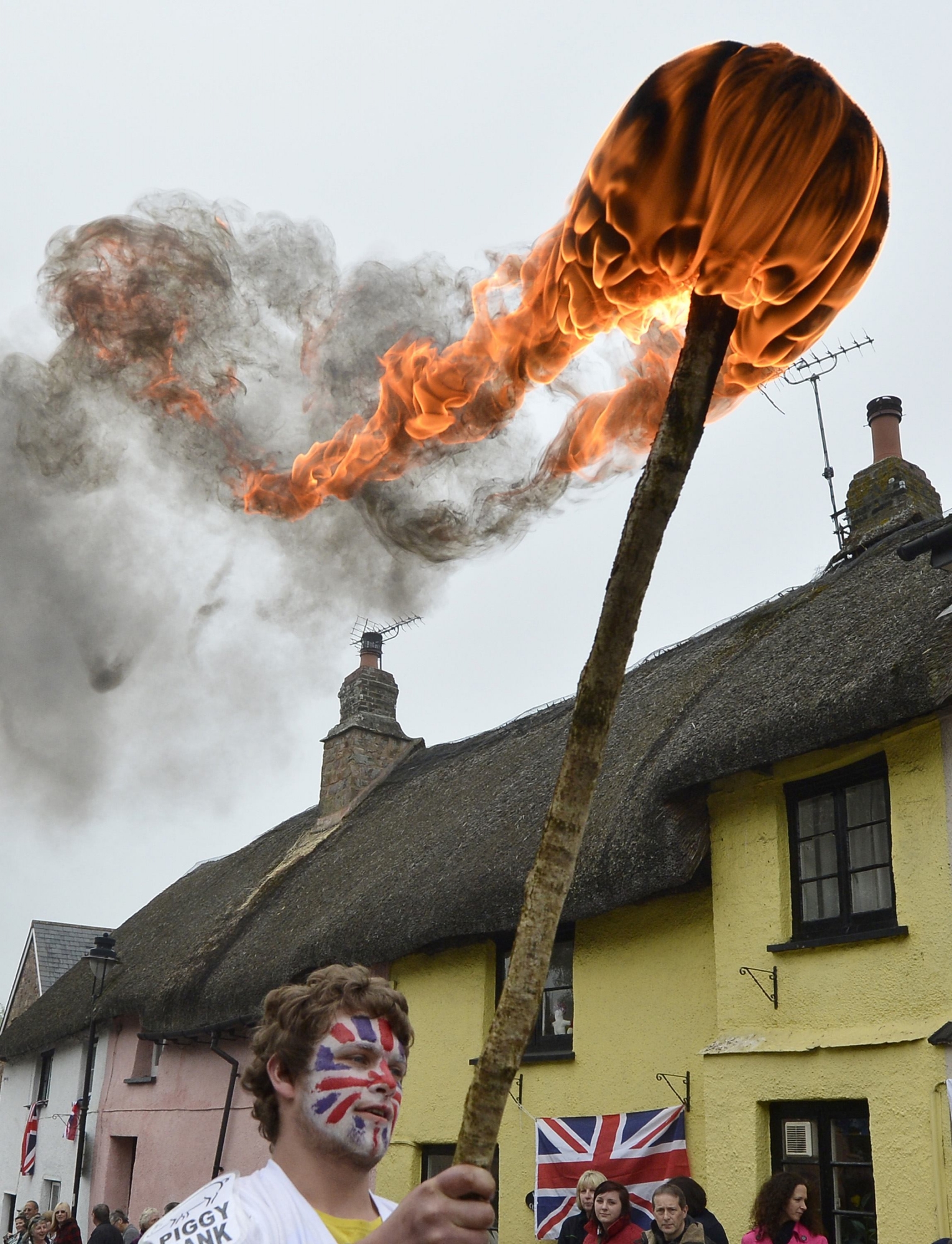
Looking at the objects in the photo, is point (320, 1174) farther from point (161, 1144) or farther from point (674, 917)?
point (161, 1144)

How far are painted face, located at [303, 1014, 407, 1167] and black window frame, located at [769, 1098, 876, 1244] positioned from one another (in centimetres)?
652

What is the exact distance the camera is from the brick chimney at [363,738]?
18859 mm

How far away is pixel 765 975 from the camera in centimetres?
888

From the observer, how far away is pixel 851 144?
12.7ft

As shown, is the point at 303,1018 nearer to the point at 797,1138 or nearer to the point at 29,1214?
the point at 797,1138

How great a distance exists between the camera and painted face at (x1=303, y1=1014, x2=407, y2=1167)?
2.39 m

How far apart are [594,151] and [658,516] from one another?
1884 millimetres

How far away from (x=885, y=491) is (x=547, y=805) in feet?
15.8

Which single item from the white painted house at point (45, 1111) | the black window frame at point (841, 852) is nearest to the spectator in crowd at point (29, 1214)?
the white painted house at point (45, 1111)

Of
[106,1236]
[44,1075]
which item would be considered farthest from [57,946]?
[106,1236]

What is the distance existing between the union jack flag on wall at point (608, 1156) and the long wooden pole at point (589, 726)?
7.49 metres

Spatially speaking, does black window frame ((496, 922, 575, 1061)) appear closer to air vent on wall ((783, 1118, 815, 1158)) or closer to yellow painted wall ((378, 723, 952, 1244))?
yellow painted wall ((378, 723, 952, 1244))

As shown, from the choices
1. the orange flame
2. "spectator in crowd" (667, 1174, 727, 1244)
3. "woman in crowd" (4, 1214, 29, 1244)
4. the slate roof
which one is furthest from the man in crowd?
the slate roof

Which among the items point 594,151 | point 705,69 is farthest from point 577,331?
point 705,69
